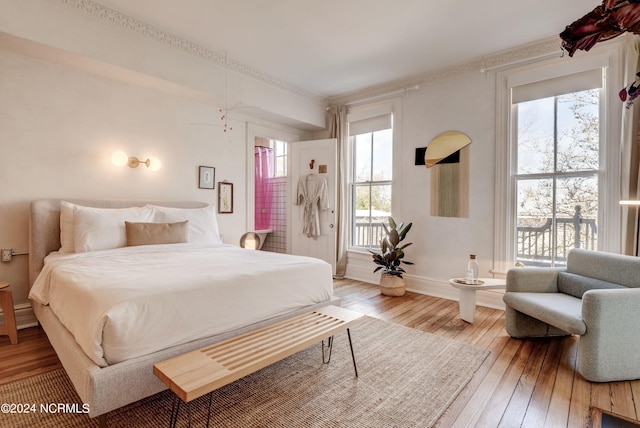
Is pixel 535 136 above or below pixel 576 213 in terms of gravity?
above

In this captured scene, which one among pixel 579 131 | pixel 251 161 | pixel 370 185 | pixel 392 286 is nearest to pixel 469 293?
pixel 392 286

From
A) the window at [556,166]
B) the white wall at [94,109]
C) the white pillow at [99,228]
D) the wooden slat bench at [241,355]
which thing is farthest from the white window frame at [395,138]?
the white pillow at [99,228]

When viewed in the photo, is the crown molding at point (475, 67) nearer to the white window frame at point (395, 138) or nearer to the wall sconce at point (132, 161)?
the white window frame at point (395, 138)

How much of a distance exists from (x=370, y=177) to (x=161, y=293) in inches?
146

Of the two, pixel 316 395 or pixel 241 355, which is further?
pixel 316 395

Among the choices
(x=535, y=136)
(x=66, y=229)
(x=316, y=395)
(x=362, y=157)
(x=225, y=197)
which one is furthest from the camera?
(x=362, y=157)

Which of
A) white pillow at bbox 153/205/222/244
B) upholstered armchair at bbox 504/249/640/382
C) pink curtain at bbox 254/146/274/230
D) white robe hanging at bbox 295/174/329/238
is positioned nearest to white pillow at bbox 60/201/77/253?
white pillow at bbox 153/205/222/244

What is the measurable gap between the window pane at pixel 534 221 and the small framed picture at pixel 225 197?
11.9 ft

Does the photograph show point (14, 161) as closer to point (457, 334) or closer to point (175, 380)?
point (175, 380)

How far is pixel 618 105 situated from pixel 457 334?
104 inches

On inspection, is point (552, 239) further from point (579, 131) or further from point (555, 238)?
point (579, 131)

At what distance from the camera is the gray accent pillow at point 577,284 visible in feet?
7.99

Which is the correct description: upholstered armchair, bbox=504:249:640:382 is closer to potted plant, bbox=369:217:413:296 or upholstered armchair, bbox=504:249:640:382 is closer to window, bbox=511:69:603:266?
window, bbox=511:69:603:266

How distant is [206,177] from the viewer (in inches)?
163
